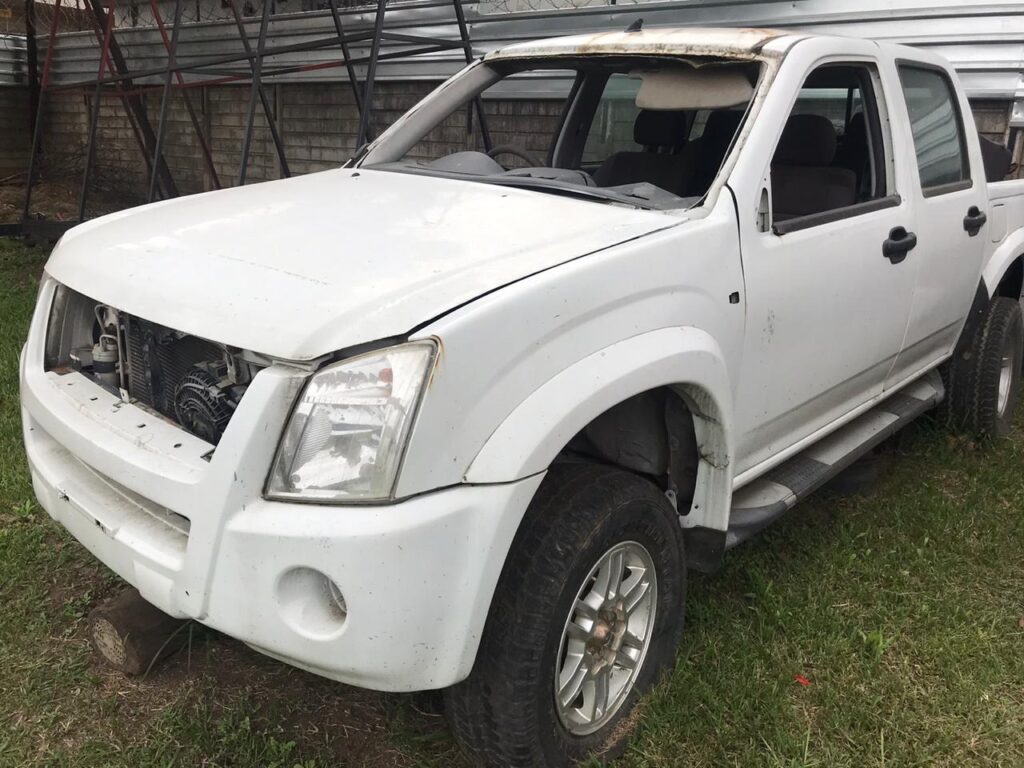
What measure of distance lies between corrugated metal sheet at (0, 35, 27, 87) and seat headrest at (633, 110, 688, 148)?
10.7 meters

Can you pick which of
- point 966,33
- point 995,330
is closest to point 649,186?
point 995,330

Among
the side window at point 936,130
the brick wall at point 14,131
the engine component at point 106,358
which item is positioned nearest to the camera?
the engine component at point 106,358

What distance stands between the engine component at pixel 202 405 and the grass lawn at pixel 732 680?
844 millimetres

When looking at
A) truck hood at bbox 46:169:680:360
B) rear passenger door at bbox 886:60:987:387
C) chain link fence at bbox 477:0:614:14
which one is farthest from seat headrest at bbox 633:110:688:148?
chain link fence at bbox 477:0:614:14

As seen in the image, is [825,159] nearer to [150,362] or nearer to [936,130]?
[936,130]

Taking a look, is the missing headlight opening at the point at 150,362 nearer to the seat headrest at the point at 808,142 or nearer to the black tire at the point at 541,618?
the black tire at the point at 541,618

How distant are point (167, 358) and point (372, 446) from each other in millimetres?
816

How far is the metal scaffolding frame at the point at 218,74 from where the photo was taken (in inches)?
247

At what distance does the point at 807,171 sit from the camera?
3465 millimetres

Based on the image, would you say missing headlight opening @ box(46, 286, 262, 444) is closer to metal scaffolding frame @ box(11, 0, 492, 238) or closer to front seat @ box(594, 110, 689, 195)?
front seat @ box(594, 110, 689, 195)

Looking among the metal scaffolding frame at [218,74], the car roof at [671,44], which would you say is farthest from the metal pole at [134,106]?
the car roof at [671,44]

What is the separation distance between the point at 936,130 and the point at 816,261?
1.46 meters

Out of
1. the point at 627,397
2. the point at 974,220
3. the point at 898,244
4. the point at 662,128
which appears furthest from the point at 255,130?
the point at 627,397

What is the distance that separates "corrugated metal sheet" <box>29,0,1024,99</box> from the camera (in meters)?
5.30
